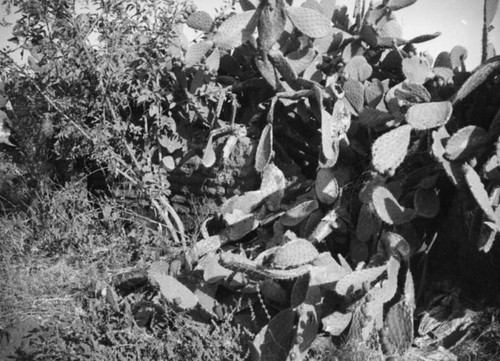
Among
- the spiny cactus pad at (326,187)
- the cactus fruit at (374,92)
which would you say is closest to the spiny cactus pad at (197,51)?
the cactus fruit at (374,92)

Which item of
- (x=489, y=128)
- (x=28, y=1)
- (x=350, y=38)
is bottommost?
(x=489, y=128)

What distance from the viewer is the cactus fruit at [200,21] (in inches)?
115

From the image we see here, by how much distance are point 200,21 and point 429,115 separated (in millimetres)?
1668

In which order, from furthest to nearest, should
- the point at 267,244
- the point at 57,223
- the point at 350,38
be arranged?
the point at 57,223
the point at 350,38
the point at 267,244

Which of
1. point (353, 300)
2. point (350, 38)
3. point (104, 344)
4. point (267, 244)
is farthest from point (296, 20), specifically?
point (104, 344)

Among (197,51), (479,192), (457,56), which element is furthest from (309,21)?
(479,192)

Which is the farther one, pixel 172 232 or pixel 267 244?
pixel 172 232

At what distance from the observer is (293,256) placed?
2.05 metres

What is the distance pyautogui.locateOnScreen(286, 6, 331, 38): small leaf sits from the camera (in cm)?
257

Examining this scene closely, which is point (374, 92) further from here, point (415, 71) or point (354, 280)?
point (354, 280)

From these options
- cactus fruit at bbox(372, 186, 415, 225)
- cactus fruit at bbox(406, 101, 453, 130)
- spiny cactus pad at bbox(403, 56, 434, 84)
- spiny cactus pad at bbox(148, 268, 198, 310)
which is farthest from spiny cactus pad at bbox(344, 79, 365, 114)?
spiny cactus pad at bbox(148, 268, 198, 310)

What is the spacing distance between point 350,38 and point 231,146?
1.09 m

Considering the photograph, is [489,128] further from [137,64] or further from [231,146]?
[137,64]

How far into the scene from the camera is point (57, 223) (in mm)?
3367
